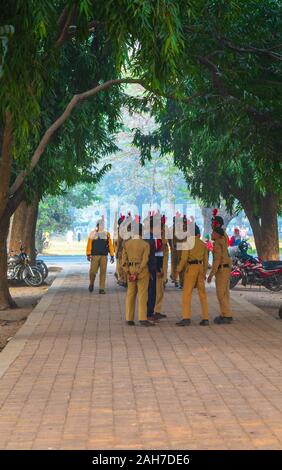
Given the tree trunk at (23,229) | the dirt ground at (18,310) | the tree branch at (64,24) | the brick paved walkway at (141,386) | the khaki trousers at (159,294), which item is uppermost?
the tree branch at (64,24)

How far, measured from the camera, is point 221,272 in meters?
18.4

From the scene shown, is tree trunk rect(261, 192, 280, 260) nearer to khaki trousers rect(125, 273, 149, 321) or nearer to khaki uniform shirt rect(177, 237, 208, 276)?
khaki uniform shirt rect(177, 237, 208, 276)

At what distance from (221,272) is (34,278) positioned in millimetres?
15355

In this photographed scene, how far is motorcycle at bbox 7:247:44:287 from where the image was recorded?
3300 cm

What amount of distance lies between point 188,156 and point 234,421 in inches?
999

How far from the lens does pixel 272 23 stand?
19.8 metres

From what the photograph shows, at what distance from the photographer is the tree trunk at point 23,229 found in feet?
115

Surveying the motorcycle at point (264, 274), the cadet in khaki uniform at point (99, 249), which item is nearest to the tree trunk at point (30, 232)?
the motorcycle at point (264, 274)

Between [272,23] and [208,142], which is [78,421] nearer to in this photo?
[272,23]

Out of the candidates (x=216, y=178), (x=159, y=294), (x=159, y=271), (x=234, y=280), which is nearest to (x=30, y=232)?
(x=216, y=178)

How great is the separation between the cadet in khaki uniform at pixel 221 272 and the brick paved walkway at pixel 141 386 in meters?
0.40

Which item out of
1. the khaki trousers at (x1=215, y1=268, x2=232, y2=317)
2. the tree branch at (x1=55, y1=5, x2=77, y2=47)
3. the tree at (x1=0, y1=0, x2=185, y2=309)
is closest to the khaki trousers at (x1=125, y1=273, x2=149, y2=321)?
the khaki trousers at (x1=215, y1=268, x2=232, y2=317)

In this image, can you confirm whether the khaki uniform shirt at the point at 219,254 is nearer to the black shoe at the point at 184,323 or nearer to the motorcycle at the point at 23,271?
the black shoe at the point at 184,323

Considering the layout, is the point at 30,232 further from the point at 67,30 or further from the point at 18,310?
the point at 67,30
